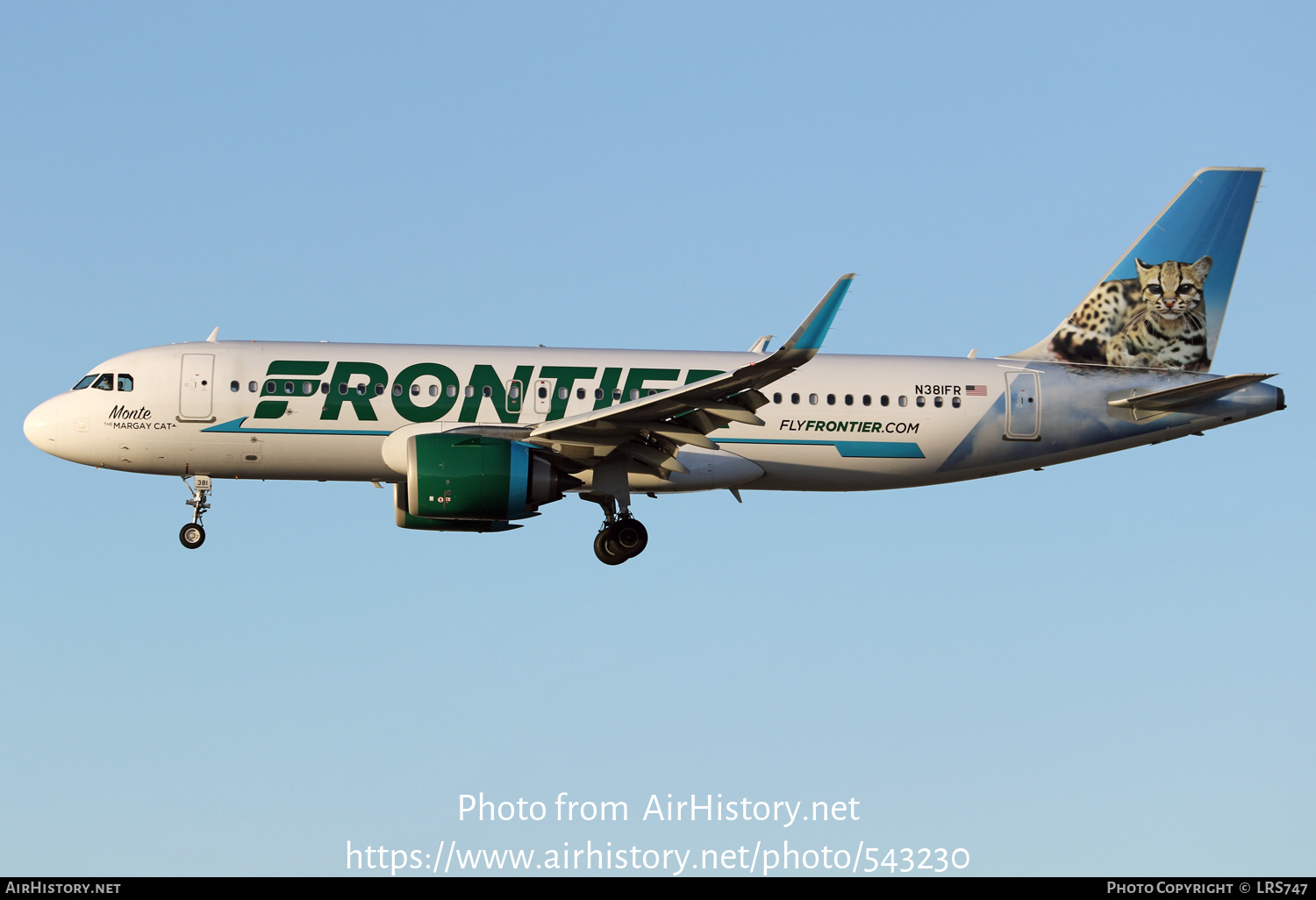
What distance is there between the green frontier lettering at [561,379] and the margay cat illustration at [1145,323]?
10667mm

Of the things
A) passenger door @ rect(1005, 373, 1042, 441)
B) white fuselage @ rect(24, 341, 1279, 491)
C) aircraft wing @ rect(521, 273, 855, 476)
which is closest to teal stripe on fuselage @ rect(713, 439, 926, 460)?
white fuselage @ rect(24, 341, 1279, 491)

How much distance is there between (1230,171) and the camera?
33.8m

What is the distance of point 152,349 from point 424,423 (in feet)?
20.0

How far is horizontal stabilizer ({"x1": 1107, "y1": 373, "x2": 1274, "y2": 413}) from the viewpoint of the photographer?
30141 millimetres

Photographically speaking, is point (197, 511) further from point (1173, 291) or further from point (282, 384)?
point (1173, 291)

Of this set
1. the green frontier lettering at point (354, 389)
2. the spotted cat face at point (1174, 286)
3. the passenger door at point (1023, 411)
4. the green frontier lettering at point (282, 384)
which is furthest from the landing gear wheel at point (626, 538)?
the spotted cat face at point (1174, 286)

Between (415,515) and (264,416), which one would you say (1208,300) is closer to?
(415,515)

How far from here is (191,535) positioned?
30.3 meters

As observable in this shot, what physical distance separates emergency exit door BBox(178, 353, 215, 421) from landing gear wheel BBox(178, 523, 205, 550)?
2.32m

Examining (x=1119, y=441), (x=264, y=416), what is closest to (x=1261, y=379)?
(x=1119, y=441)

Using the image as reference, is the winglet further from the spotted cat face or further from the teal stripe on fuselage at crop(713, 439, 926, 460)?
the spotted cat face

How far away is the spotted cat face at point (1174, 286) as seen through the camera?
1313 inches

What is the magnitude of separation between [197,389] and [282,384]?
173cm

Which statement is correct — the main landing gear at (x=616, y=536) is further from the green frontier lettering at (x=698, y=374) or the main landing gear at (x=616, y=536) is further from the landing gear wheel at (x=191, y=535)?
the landing gear wheel at (x=191, y=535)
